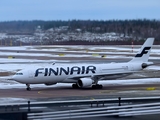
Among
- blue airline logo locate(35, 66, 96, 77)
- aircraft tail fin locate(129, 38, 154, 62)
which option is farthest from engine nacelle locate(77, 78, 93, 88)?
aircraft tail fin locate(129, 38, 154, 62)

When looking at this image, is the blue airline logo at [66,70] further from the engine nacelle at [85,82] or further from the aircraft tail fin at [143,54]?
the aircraft tail fin at [143,54]

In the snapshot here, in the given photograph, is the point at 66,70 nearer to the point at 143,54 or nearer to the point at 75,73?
the point at 75,73

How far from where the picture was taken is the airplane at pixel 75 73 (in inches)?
1651

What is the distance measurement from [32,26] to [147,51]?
10357 centimetres

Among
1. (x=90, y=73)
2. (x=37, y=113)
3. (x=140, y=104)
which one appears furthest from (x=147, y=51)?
(x=37, y=113)

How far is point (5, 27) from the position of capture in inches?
5659

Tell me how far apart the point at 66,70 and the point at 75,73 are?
3.25 feet

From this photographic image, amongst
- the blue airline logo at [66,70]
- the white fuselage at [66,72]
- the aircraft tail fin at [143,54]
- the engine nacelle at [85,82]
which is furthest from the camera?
the aircraft tail fin at [143,54]

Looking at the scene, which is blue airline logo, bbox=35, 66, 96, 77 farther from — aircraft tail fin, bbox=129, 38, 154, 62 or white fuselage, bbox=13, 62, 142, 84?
aircraft tail fin, bbox=129, 38, 154, 62

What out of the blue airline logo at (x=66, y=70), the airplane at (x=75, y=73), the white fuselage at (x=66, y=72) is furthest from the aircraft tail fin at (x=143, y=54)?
the blue airline logo at (x=66, y=70)

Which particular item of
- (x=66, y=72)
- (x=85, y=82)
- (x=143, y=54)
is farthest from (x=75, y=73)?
(x=143, y=54)

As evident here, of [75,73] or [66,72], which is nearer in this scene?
[66,72]

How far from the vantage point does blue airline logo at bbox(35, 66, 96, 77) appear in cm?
4234

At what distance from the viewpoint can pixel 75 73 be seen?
1737 inches
